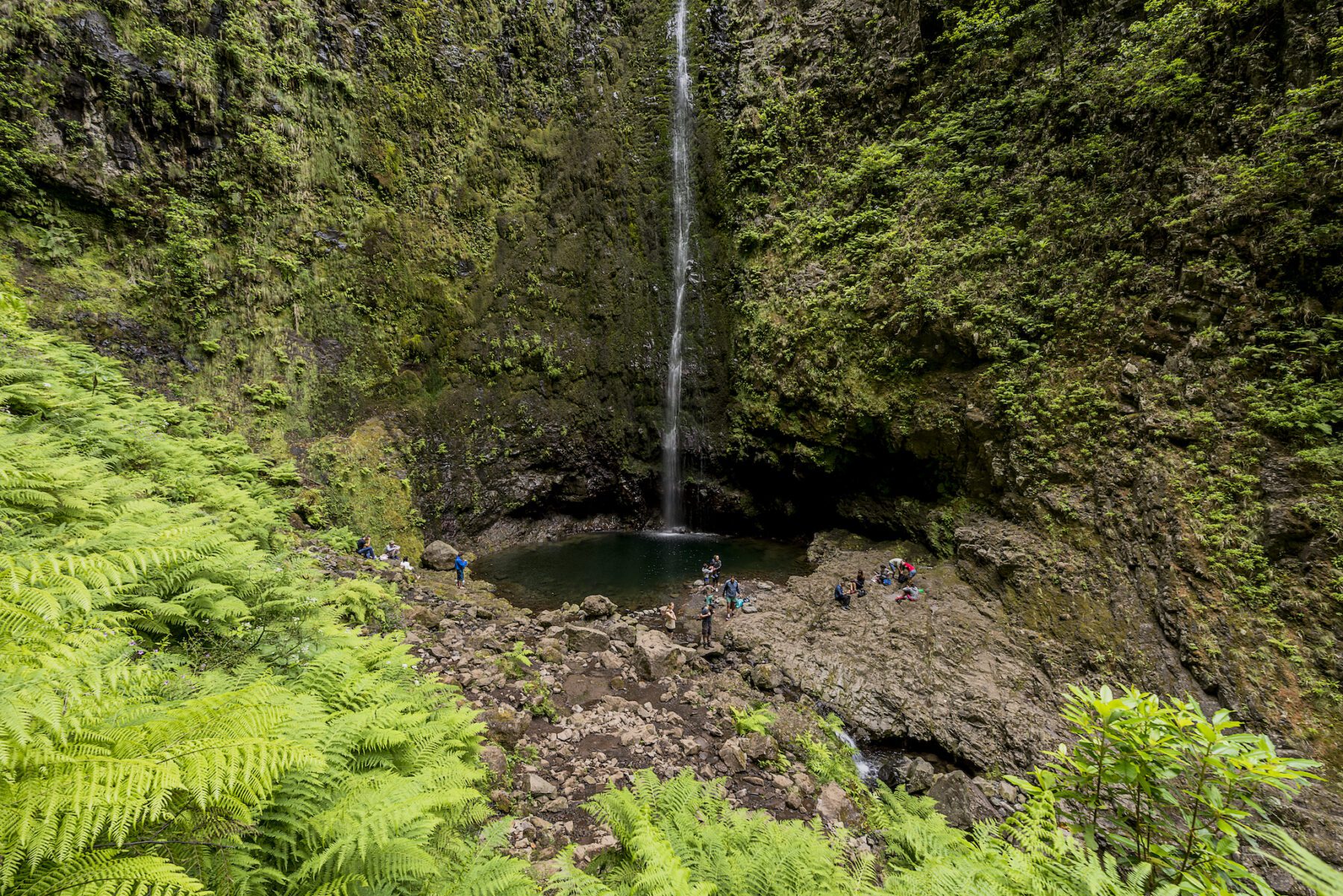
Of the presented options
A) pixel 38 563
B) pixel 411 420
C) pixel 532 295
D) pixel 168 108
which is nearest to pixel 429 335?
pixel 411 420

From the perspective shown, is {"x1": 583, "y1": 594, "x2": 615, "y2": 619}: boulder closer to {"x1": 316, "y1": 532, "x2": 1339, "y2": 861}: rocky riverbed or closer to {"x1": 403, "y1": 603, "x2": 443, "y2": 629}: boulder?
{"x1": 316, "y1": 532, "x2": 1339, "y2": 861}: rocky riverbed

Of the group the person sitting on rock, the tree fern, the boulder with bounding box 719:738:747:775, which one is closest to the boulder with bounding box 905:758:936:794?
the boulder with bounding box 719:738:747:775

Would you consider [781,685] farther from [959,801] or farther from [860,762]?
[959,801]

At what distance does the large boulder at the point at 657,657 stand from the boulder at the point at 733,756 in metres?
1.91

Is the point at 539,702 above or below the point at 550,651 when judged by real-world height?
above

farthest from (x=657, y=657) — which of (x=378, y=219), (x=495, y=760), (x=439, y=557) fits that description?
(x=378, y=219)

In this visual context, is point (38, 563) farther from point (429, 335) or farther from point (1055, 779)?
point (429, 335)

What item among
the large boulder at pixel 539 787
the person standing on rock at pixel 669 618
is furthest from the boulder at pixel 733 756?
the person standing on rock at pixel 669 618

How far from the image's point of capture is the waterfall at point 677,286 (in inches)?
782

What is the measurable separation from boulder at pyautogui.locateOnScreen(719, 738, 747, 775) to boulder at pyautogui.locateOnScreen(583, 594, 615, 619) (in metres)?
4.91

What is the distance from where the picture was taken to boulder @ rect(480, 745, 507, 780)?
4726 mm

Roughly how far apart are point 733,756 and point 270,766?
5.86 m

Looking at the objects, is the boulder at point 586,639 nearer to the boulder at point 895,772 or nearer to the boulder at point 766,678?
the boulder at point 766,678

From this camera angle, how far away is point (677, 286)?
2009 cm
